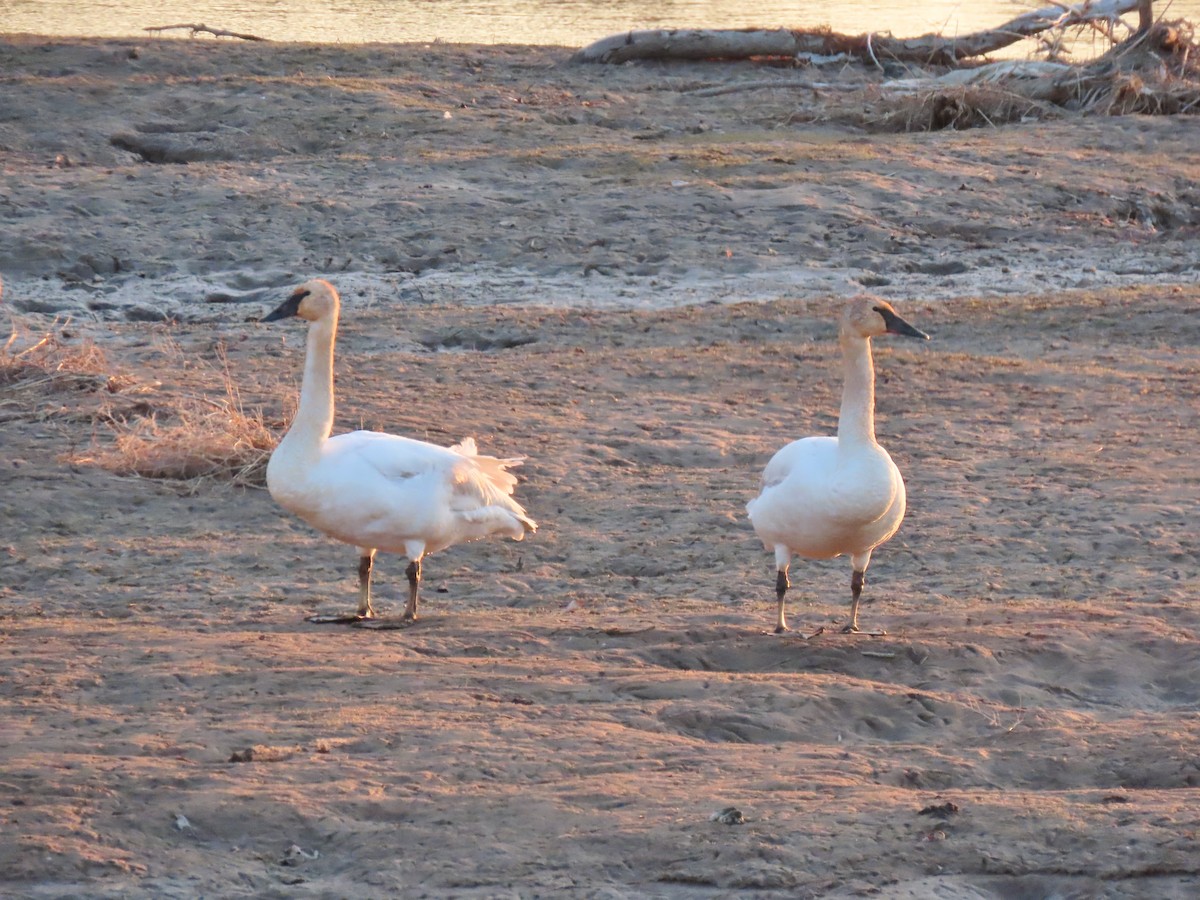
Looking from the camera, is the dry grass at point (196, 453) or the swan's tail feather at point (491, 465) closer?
the swan's tail feather at point (491, 465)

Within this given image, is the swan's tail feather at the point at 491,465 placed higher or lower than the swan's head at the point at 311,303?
lower

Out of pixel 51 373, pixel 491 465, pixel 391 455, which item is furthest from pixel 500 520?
pixel 51 373

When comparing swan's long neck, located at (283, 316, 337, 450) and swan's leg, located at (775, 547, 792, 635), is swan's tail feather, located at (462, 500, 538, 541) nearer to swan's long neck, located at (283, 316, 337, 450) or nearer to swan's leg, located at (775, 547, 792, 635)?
swan's long neck, located at (283, 316, 337, 450)

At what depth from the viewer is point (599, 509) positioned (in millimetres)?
8422

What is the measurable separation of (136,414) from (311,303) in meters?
2.92

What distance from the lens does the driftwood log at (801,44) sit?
20297 millimetres

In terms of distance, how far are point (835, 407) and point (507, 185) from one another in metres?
5.24

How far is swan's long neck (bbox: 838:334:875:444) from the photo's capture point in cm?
615

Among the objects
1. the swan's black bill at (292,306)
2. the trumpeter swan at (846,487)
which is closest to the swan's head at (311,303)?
the swan's black bill at (292,306)

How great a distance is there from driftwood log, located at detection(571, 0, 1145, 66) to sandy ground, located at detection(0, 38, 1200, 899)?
1953 mm

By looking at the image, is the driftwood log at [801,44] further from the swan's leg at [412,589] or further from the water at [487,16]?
the swan's leg at [412,589]

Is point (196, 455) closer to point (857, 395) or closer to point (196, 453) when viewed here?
point (196, 453)

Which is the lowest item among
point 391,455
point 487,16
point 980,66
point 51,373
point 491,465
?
point 51,373

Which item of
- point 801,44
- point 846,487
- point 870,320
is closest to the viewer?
point 846,487
